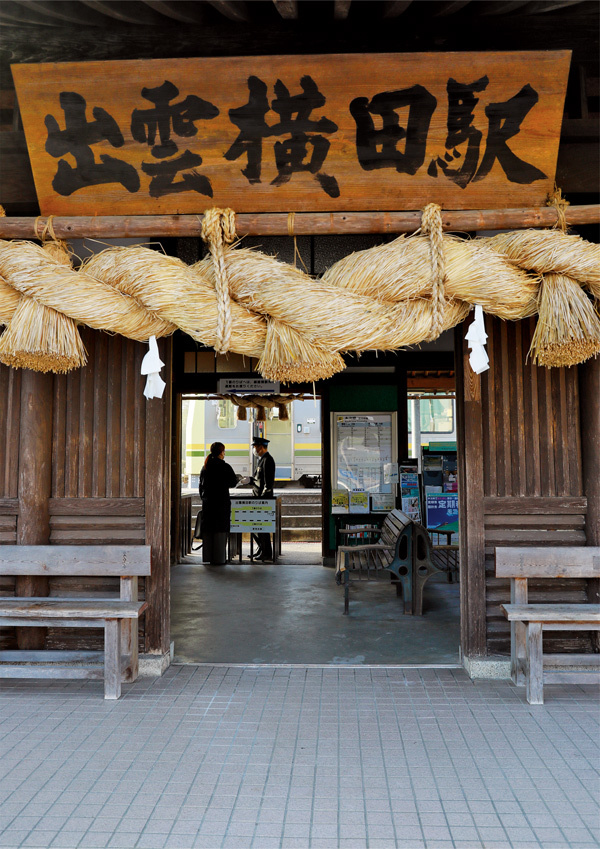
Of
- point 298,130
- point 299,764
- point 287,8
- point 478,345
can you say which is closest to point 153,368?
point 298,130

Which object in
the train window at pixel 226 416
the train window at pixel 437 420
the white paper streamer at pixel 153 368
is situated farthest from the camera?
the train window at pixel 437 420

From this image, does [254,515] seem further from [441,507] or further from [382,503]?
[441,507]

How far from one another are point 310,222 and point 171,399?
1516 mm

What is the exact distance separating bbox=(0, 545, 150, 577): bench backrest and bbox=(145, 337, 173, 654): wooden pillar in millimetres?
189

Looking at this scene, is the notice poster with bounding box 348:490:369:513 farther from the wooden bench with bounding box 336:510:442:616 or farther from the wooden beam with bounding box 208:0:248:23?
the wooden beam with bounding box 208:0:248:23

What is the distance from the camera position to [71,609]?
3682 millimetres

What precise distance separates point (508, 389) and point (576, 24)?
2495 mm

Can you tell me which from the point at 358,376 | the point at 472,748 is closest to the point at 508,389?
the point at 472,748

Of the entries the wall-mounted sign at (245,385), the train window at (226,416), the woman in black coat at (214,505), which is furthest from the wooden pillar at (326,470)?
the train window at (226,416)

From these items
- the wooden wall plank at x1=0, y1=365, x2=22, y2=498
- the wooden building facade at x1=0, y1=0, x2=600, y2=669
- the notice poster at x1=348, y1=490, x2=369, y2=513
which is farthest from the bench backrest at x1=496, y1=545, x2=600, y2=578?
the notice poster at x1=348, y1=490, x2=369, y2=513

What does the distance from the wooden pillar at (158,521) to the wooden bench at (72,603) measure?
153 millimetres

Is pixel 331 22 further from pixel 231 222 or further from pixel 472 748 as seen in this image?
pixel 472 748

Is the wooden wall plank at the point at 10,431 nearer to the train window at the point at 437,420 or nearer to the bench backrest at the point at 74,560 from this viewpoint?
the bench backrest at the point at 74,560

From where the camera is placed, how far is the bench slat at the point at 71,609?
3.64 metres
